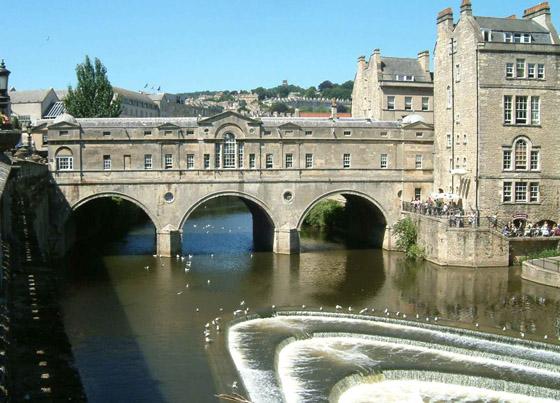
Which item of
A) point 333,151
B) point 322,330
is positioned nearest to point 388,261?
point 333,151

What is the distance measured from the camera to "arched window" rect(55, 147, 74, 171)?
4788 cm

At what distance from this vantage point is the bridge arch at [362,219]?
5061 cm

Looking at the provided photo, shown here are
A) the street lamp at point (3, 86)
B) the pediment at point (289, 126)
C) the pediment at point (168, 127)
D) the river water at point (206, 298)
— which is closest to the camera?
the street lamp at point (3, 86)

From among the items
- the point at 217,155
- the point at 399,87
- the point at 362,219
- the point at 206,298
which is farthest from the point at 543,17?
the point at 206,298

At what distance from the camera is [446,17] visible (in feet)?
168

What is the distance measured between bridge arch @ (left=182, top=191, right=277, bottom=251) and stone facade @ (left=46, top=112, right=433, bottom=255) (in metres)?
0.10

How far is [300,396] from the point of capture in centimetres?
2305

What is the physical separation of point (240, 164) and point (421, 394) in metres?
28.4

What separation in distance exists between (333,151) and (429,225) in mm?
8900

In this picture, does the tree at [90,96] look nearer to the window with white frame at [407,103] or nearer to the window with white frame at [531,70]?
the window with white frame at [407,103]

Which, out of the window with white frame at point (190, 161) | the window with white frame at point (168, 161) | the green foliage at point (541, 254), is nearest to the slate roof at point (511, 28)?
the green foliage at point (541, 254)

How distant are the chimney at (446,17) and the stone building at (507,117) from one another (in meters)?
2.05

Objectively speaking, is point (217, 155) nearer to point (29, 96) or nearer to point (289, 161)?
point (289, 161)

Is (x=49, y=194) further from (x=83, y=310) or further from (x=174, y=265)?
(x=83, y=310)
